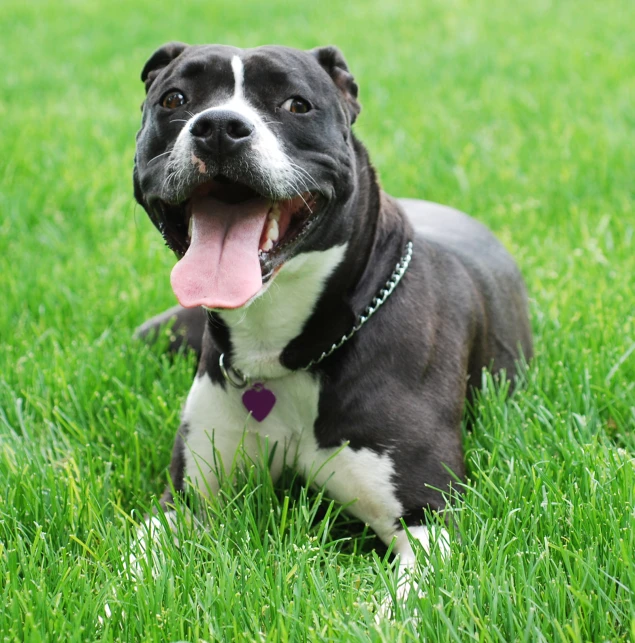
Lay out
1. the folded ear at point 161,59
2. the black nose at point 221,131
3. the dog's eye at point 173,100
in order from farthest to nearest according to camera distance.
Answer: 1. the folded ear at point 161,59
2. the dog's eye at point 173,100
3. the black nose at point 221,131

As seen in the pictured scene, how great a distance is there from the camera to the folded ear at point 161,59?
3.22m

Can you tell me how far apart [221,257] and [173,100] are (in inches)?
21.9

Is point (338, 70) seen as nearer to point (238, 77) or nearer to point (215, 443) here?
point (238, 77)

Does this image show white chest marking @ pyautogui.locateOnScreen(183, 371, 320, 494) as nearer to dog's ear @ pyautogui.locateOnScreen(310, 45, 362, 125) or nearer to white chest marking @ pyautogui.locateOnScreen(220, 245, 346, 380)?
white chest marking @ pyautogui.locateOnScreen(220, 245, 346, 380)

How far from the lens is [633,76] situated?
752cm

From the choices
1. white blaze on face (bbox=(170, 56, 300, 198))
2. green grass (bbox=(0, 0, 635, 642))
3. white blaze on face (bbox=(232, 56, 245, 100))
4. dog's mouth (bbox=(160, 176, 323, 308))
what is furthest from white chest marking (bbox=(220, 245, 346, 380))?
white blaze on face (bbox=(232, 56, 245, 100))

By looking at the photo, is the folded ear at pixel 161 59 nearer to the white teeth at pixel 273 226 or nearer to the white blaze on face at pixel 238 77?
the white blaze on face at pixel 238 77

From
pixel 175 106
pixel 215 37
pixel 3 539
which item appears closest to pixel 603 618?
pixel 3 539

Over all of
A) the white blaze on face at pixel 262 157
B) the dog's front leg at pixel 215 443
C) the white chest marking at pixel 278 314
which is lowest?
the dog's front leg at pixel 215 443

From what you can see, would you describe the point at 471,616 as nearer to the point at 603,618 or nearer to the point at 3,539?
the point at 603,618

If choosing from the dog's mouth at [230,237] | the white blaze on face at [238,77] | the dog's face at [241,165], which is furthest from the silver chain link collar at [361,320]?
the white blaze on face at [238,77]

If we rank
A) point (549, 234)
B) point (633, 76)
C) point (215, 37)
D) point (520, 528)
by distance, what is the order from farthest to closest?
point (215, 37), point (633, 76), point (549, 234), point (520, 528)

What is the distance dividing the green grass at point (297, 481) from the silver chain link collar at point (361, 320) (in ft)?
1.09

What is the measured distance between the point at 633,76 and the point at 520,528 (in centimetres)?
594
